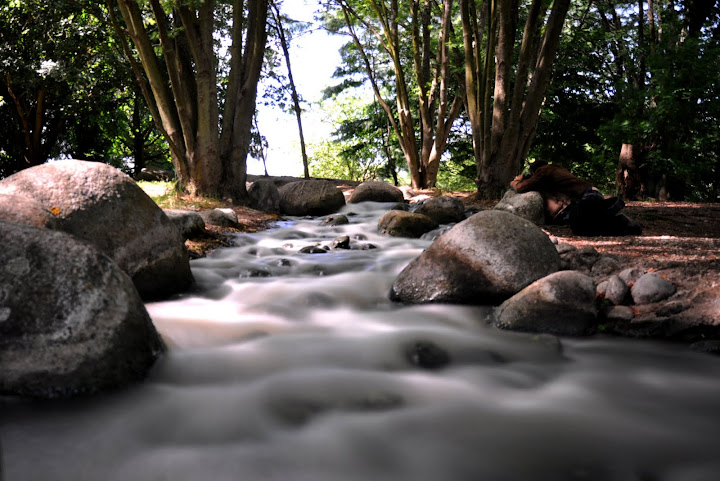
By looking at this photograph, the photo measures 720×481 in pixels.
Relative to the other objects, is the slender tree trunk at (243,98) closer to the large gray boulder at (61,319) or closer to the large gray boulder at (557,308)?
the large gray boulder at (61,319)

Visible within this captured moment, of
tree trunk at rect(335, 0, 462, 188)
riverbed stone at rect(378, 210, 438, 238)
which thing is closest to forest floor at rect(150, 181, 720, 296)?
riverbed stone at rect(378, 210, 438, 238)

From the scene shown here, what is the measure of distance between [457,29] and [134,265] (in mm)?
13786

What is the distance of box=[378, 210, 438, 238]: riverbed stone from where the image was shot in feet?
27.1

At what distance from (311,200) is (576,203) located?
6693 mm

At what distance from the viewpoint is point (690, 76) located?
9.81 meters

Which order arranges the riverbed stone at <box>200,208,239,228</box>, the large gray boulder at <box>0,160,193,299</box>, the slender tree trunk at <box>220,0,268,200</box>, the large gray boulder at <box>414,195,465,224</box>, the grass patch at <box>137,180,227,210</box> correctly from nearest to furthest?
the large gray boulder at <box>0,160,193,299</box> < the riverbed stone at <box>200,208,239,228</box> < the grass patch at <box>137,180,227,210</box> < the large gray boulder at <box>414,195,465,224</box> < the slender tree trunk at <box>220,0,268,200</box>

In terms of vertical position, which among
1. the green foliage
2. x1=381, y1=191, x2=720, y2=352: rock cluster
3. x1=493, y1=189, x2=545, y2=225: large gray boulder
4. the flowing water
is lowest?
the flowing water

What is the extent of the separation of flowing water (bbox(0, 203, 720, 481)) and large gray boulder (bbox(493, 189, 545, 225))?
12.5 ft

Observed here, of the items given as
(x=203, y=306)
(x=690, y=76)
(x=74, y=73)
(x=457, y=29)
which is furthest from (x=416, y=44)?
(x=203, y=306)

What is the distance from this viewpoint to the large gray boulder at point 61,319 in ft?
8.29

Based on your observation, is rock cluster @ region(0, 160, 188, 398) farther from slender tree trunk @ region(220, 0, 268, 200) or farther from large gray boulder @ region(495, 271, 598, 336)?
slender tree trunk @ region(220, 0, 268, 200)

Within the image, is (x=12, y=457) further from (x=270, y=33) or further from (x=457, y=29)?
(x=270, y=33)

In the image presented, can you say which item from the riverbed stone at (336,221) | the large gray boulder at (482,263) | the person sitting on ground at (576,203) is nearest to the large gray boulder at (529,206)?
the person sitting on ground at (576,203)

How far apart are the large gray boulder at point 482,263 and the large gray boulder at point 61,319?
9.11 feet
